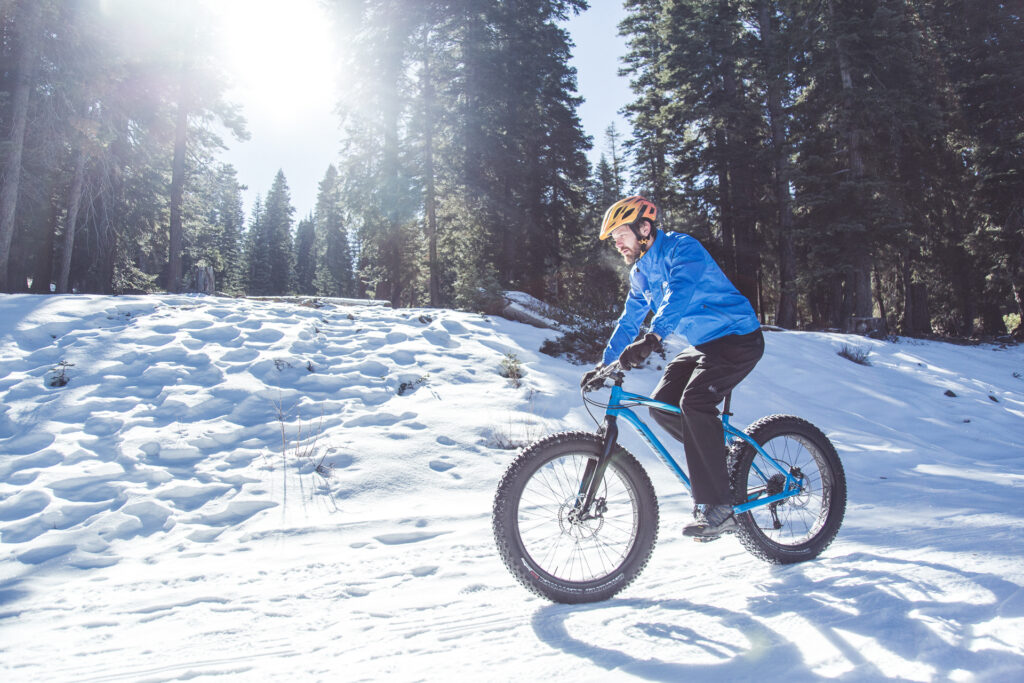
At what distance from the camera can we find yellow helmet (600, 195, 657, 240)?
121 inches

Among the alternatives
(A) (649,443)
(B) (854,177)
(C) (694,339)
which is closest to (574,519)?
(A) (649,443)

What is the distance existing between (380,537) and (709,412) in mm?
2380

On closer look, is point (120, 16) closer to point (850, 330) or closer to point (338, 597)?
point (338, 597)

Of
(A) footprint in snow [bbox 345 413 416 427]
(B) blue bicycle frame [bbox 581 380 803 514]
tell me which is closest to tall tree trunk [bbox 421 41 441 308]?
(A) footprint in snow [bbox 345 413 416 427]

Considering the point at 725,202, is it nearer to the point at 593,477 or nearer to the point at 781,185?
the point at 781,185

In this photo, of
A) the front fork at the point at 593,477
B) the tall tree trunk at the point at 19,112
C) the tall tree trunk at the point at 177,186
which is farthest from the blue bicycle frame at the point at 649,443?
the tall tree trunk at the point at 177,186

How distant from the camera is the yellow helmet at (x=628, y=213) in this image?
308 cm

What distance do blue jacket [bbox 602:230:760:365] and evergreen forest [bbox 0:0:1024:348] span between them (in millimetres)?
10246

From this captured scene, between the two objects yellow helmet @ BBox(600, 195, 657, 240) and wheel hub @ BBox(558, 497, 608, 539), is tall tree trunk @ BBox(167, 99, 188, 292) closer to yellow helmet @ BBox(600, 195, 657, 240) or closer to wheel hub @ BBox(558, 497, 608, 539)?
yellow helmet @ BBox(600, 195, 657, 240)

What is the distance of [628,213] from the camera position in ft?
10.1

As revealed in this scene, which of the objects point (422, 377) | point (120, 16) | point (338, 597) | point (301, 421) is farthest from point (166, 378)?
point (120, 16)

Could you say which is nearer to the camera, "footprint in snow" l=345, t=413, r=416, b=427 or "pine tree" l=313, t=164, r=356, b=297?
"footprint in snow" l=345, t=413, r=416, b=427

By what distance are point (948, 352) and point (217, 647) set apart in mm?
18603

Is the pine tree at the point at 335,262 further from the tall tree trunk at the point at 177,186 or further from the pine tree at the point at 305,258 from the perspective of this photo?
the tall tree trunk at the point at 177,186
